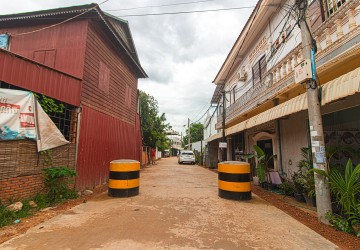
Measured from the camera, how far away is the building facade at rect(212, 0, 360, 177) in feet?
14.6

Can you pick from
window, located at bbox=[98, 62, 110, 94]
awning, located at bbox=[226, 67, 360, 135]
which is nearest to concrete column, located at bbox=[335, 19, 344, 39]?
awning, located at bbox=[226, 67, 360, 135]

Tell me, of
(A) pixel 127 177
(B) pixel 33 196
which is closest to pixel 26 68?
(B) pixel 33 196

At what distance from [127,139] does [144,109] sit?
36.9 ft

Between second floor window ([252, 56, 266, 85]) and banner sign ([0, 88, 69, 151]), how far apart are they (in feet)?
29.0

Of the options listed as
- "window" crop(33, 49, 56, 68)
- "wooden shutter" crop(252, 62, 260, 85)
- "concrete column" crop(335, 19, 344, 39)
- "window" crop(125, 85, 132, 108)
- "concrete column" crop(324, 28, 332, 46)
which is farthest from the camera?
"window" crop(125, 85, 132, 108)

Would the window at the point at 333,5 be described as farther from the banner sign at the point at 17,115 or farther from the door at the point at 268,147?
the banner sign at the point at 17,115

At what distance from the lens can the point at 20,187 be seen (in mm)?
5199

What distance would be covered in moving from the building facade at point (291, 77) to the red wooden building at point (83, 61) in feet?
20.9

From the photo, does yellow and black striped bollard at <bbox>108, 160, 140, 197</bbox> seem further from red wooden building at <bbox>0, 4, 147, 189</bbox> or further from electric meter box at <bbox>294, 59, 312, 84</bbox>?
electric meter box at <bbox>294, 59, 312, 84</bbox>

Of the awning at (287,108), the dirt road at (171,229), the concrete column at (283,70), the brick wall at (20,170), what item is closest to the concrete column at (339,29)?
the awning at (287,108)

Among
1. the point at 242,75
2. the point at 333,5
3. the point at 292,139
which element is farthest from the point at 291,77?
the point at 242,75

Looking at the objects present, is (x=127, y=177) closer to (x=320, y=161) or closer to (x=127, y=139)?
(x=320, y=161)

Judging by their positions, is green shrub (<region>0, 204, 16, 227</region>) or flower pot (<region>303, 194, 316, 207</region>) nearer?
green shrub (<region>0, 204, 16, 227</region>)

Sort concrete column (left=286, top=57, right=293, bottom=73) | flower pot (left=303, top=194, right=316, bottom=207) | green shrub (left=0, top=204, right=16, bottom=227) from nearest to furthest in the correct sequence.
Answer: green shrub (left=0, top=204, right=16, bottom=227) < flower pot (left=303, top=194, right=316, bottom=207) < concrete column (left=286, top=57, right=293, bottom=73)
